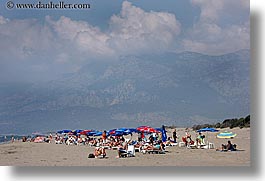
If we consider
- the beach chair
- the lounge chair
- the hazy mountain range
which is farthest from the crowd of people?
the hazy mountain range

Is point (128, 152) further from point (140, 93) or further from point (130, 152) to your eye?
point (140, 93)

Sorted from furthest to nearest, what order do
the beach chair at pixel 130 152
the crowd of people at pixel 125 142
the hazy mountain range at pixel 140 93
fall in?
1. the crowd of people at pixel 125 142
2. the beach chair at pixel 130 152
3. the hazy mountain range at pixel 140 93

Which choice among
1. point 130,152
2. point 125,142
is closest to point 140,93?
point 130,152

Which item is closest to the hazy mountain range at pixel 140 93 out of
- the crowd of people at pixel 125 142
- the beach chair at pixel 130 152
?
the crowd of people at pixel 125 142

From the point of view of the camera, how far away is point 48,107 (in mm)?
16500

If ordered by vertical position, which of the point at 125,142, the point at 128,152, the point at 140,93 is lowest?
the point at 128,152

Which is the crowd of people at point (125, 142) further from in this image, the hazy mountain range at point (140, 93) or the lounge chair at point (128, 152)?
the hazy mountain range at point (140, 93)

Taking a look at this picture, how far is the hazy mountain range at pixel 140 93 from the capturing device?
1365cm

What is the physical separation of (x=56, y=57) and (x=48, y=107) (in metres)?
3.12

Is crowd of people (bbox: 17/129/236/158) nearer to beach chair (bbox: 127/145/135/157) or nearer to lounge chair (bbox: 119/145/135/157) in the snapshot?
lounge chair (bbox: 119/145/135/157)

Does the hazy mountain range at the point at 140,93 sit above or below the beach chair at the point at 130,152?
above

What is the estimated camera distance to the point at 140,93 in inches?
625

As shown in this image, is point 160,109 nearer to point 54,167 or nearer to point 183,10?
point 183,10

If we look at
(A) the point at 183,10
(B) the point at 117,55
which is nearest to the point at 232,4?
(A) the point at 183,10
